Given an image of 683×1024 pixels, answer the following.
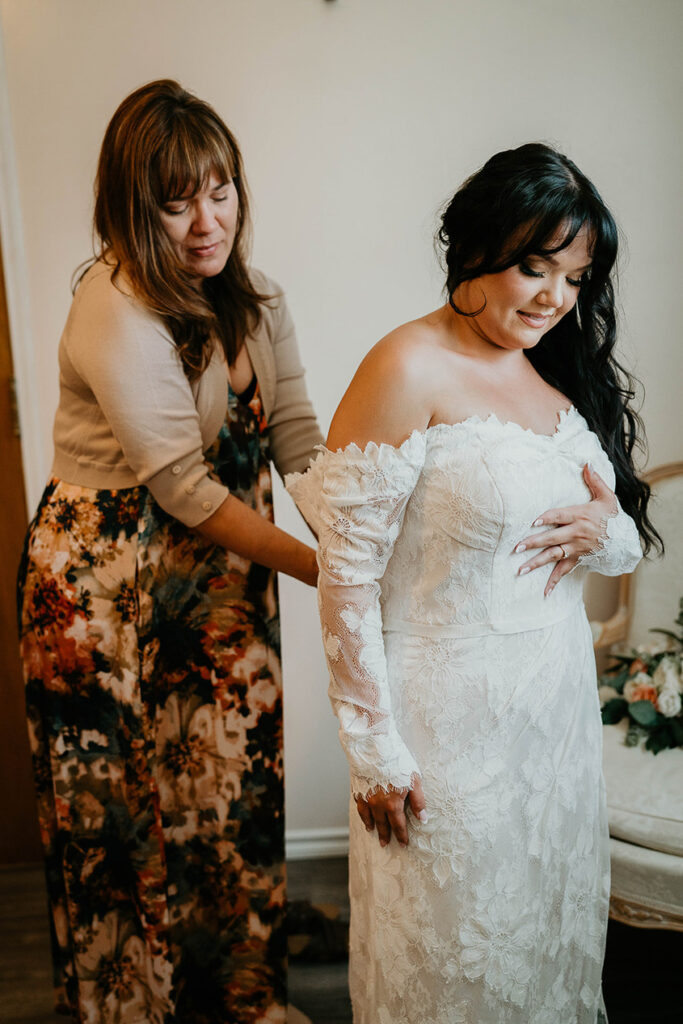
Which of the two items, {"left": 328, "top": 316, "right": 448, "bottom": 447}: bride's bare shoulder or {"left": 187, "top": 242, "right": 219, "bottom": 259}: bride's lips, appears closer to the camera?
{"left": 328, "top": 316, "right": 448, "bottom": 447}: bride's bare shoulder

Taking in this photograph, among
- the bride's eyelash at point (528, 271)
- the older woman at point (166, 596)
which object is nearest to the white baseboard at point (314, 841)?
the older woman at point (166, 596)

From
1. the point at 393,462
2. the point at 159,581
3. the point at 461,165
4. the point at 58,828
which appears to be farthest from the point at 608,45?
the point at 58,828

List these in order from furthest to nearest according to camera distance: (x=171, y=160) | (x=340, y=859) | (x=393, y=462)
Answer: (x=340, y=859), (x=171, y=160), (x=393, y=462)

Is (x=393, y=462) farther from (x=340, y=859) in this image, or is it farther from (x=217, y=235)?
(x=340, y=859)

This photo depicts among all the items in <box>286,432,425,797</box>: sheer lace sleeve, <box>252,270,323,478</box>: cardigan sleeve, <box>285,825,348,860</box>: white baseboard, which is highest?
<box>252,270,323,478</box>: cardigan sleeve

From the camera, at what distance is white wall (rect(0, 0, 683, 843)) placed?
1.85m

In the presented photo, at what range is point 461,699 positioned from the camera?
3.69 feet

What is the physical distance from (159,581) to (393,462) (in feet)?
1.98

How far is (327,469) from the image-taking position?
3.51 ft

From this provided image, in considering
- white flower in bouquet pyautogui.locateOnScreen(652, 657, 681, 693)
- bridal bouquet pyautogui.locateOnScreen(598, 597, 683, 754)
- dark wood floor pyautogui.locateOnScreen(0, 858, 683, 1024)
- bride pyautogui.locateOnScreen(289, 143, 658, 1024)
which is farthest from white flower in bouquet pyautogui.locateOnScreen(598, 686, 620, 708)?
bride pyautogui.locateOnScreen(289, 143, 658, 1024)

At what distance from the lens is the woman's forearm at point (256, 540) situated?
1361mm

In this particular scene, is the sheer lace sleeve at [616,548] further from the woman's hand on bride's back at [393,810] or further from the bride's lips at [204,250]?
the bride's lips at [204,250]

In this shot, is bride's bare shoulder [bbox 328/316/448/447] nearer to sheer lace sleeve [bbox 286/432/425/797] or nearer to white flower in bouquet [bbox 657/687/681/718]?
sheer lace sleeve [bbox 286/432/425/797]

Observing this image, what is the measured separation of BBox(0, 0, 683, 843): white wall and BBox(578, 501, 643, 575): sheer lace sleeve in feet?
3.28
